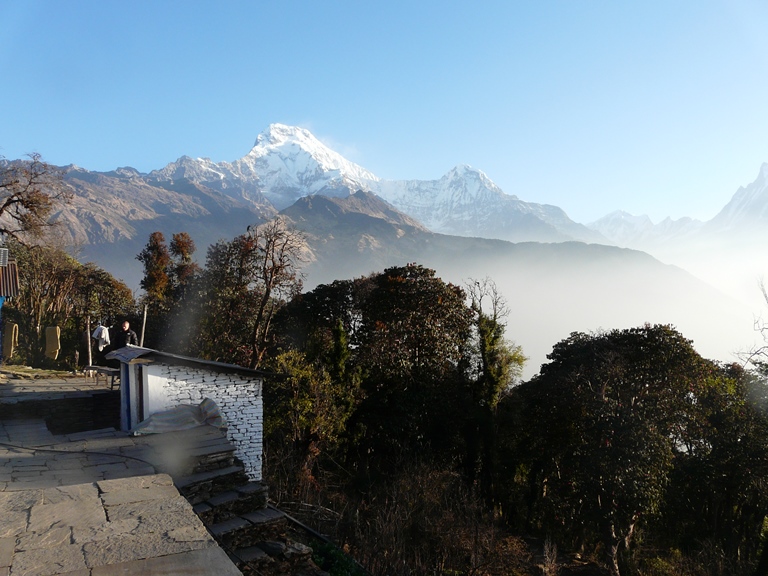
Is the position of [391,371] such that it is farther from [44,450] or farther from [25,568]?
[25,568]

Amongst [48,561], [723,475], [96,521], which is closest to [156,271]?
[96,521]

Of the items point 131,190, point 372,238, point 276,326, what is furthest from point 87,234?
point 276,326

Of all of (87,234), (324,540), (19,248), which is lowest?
(324,540)

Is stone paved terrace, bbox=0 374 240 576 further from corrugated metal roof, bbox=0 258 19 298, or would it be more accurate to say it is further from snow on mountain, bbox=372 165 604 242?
snow on mountain, bbox=372 165 604 242

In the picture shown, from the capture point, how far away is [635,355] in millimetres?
13672

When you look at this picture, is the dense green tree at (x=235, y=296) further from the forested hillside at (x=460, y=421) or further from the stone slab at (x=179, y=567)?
the stone slab at (x=179, y=567)

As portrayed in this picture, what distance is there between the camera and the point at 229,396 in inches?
404

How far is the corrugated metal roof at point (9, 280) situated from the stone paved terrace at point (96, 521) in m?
11.1

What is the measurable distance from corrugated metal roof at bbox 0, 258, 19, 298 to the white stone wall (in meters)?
10.5

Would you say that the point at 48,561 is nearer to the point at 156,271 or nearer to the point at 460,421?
the point at 460,421

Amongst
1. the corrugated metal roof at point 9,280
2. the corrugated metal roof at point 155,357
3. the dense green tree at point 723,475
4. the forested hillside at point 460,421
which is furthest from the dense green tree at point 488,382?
the corrugated metal roof at point 9,280

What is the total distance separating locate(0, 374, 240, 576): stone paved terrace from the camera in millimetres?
3430

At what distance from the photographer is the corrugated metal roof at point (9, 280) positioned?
15.7 meters

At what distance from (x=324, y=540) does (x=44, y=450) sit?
5122mm
